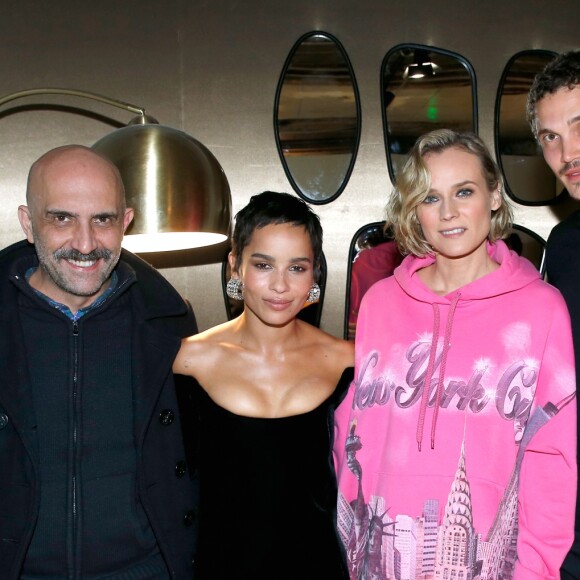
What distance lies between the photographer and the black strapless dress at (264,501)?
1.90 m

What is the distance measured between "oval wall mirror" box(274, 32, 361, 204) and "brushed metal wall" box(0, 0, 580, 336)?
0.16ft

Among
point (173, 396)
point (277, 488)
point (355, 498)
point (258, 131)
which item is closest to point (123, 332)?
point (173, 396)

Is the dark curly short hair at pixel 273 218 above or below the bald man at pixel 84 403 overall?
above

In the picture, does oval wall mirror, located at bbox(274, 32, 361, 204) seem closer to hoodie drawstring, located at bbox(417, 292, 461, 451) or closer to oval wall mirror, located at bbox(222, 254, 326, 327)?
oval wall mirror, located at bbox(222, 254, 326, 327)

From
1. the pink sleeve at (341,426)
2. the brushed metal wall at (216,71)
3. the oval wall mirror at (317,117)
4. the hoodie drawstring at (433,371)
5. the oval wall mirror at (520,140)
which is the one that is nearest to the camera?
the hoodie drawstring at (433,371)

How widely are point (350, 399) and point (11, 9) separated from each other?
2.57 meters

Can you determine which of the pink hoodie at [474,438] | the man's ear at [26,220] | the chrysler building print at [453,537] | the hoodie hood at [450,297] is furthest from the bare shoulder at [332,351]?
the man's ear at [26,220]

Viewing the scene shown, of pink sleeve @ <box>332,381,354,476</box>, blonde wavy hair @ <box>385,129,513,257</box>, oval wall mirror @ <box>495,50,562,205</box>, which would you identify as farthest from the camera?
oval wall mirror @ <box>495,50,562,205</box>

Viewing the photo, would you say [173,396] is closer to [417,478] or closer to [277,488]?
[277,488]

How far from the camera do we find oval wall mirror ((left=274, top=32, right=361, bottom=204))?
3.52m

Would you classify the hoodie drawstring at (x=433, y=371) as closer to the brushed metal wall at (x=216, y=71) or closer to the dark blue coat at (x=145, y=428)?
the dark blue coat at (x=145, y=428)

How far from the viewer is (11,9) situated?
3381 mm

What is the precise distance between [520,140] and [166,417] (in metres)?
2.57

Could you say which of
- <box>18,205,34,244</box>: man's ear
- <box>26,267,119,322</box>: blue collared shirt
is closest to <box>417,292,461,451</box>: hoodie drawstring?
<box>26,267,119,322</box>: blue collared shirt
